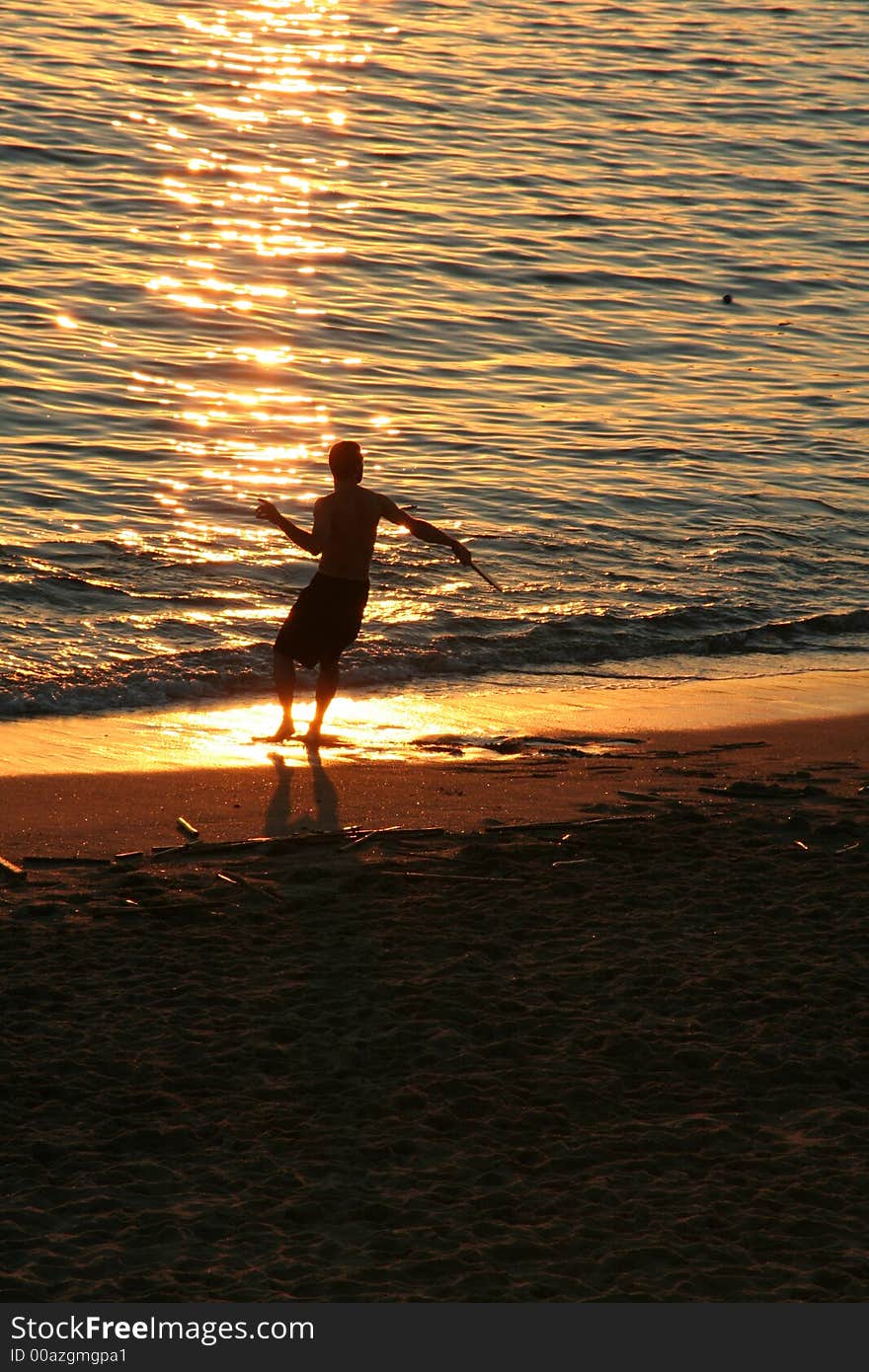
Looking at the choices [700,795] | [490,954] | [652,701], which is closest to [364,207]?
[652,701]

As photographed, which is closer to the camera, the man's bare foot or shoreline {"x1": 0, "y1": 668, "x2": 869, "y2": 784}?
shoreline {"x1": 0, "y1": 668, "x2": 869, "y2": 784}

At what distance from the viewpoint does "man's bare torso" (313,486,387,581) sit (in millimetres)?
8555

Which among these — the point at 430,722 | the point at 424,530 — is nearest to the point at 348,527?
the point at 424,530

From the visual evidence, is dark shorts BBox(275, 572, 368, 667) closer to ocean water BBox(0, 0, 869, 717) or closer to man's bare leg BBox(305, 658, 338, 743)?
man's bare leg BBox(305, 658, 338, 743)

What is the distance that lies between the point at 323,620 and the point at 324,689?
0.35 metres

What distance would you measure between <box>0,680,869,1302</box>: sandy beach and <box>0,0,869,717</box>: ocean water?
9.80 feet

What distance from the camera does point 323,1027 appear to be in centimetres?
531

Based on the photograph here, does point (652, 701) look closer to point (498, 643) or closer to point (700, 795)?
point (498, 643)

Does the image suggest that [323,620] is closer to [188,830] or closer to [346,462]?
[346,462]

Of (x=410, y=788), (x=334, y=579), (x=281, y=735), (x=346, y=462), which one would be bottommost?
(x=410, y=788)

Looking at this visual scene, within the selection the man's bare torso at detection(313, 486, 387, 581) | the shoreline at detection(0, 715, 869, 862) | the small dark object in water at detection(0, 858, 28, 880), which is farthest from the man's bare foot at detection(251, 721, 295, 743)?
the small dark object in water at detection(0, 858, 28, 880)

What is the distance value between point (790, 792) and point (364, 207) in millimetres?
16831

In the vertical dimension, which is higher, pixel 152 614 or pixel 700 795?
pixel 152 614

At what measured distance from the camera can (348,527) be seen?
8602 millimetres
